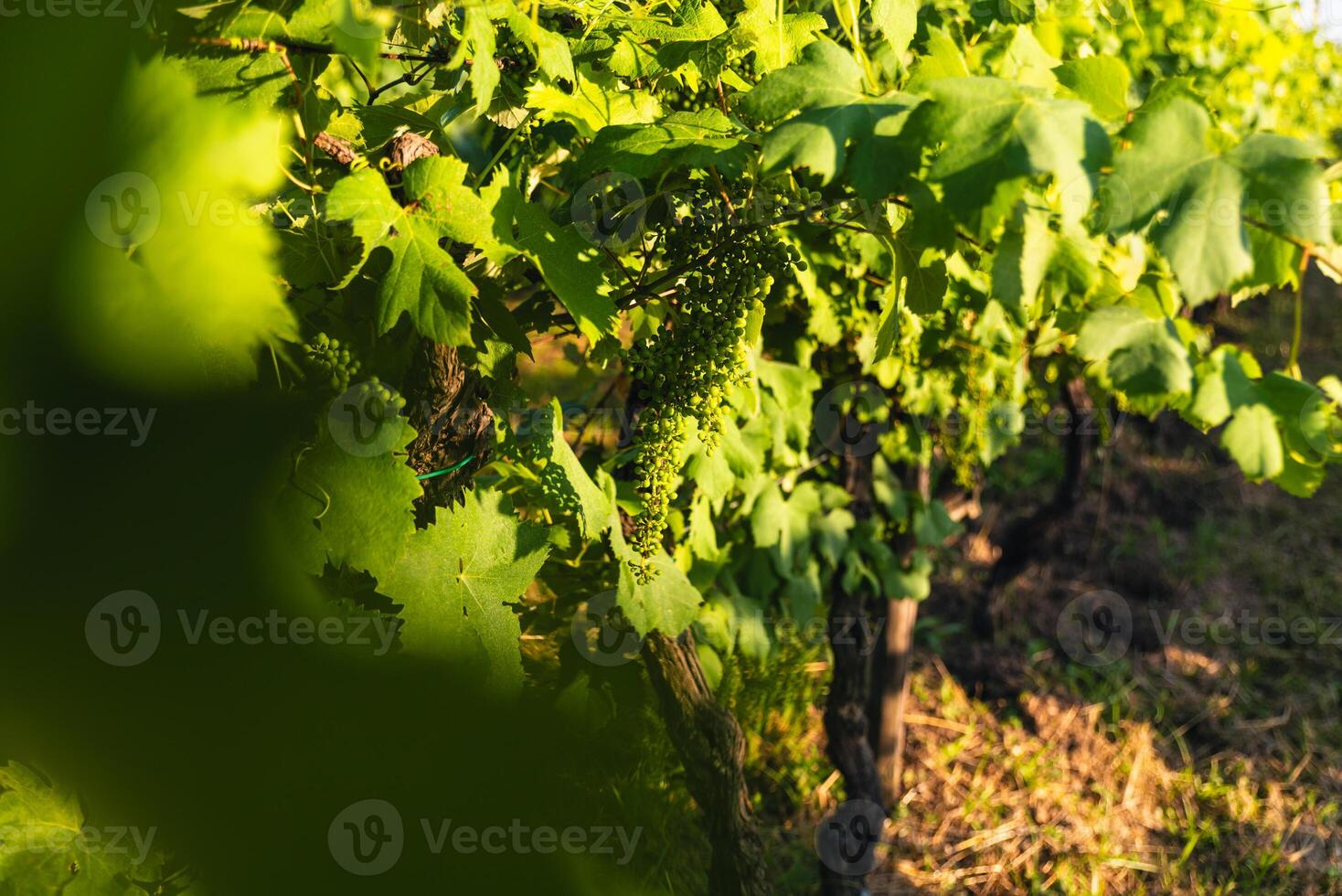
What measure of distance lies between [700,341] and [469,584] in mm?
466

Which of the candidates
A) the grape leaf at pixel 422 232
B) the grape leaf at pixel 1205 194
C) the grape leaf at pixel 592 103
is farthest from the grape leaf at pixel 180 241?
the grape leaf at pixel 1205 194

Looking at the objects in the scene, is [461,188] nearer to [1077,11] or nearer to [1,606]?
[1,606]

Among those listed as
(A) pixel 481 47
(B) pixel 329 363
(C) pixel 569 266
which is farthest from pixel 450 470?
(A) pixel 481 47

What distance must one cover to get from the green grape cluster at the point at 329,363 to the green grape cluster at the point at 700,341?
1.29ft

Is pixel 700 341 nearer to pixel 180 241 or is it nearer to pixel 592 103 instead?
pixel 592 103

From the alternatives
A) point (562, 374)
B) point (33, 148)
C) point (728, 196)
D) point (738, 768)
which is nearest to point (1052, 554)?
point (562, 374)

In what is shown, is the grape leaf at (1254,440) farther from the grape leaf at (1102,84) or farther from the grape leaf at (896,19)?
the grape leaf at (896,19)

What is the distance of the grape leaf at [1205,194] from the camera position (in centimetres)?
97

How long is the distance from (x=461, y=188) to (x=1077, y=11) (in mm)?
2089

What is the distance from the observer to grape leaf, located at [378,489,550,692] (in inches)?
52.6

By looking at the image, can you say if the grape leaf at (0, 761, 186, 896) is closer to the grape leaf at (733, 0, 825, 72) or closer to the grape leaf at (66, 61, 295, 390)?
the grape leaf at (66, 61, 295, 390)

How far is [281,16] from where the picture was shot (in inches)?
41.8

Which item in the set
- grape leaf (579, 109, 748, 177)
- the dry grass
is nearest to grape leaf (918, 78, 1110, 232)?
grape leaf (579, 109, 748, 177)

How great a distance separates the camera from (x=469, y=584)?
141 centimetres
